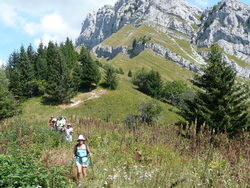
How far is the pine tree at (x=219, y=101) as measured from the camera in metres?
17.3

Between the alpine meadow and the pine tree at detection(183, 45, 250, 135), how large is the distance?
97 millimetres

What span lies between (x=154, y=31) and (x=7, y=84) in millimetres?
166417

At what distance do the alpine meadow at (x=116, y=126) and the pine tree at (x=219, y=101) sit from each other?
97 millimetres

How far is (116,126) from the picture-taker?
1057 cm

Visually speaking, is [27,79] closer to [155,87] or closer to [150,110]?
[150,110]

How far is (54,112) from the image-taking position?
1515 inches

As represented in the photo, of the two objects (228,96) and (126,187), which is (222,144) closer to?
(126,187)

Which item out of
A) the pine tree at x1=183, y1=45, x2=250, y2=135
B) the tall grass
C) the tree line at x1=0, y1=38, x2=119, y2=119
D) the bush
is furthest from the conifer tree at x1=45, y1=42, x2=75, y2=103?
the tall grass

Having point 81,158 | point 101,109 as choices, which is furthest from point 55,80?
point 81,158

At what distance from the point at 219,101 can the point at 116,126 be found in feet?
40.1

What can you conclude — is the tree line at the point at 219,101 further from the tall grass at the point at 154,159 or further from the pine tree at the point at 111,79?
the pine tree at the point at 111,79

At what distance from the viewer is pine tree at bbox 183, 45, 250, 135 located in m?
17.3

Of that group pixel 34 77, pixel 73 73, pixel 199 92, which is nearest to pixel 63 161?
pixel 199 92

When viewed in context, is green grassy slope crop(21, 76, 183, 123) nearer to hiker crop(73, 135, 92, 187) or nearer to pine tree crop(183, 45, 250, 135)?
pine tree crop(183, 45, 250, 135)
